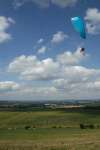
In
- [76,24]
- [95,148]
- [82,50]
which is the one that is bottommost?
[95,148]

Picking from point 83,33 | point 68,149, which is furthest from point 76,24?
point 68,149

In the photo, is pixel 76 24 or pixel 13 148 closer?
pixel 76 24

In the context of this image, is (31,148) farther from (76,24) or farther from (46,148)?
(76,24)

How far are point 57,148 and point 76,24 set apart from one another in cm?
1360

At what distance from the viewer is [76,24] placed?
28.5m

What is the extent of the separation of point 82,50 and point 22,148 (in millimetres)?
13473

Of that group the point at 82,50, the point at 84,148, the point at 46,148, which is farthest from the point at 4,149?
the point at 82,50

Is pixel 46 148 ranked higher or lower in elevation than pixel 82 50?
lower

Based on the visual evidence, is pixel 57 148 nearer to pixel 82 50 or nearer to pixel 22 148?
pixel 22 148

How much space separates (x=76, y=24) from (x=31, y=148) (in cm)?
1425

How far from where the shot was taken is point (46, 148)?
3512cm

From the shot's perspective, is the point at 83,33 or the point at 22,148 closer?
the point at 83,33

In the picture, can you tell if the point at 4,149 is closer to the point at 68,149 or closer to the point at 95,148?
the point at 68,149

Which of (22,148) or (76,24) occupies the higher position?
(76,24)
